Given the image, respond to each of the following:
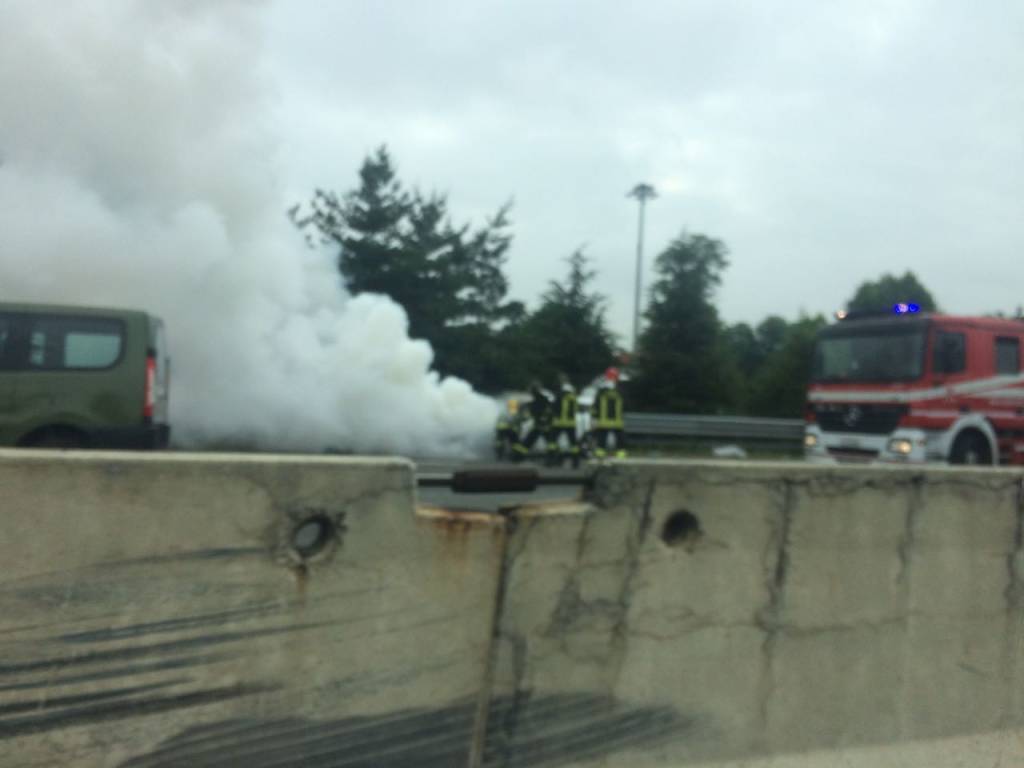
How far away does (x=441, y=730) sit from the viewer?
109 inches

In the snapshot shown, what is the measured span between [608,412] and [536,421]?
1387 mm

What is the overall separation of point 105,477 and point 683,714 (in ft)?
5.55

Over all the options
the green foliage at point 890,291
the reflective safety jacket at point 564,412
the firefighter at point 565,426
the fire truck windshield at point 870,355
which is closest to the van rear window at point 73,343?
the firefighter at point 565,426

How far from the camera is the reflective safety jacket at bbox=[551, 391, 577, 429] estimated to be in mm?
17328

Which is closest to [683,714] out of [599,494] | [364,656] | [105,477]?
[599,494]

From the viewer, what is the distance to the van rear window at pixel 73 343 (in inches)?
403

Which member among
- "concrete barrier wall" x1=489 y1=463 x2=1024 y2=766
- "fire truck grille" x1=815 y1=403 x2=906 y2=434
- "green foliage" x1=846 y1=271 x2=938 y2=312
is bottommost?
"concrete barrier wall" x1=489 y1=463 x2=1024 y2=766

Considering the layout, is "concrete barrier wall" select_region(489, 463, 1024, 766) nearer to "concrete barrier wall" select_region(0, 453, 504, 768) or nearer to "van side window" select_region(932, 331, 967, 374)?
"concrete barrier wall" select_region(0, 453, 504, 768)

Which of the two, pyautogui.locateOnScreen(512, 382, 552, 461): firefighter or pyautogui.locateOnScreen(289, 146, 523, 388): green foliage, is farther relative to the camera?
pyautogui.locateOnScreen(289, 146, 523, 388): green foliage

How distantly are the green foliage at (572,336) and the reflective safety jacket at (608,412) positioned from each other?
766 centimetres

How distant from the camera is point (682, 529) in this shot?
3.10m

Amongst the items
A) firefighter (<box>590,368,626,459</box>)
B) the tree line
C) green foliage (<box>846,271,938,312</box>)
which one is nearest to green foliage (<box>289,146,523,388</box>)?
the tree line

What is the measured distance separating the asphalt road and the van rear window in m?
3.73

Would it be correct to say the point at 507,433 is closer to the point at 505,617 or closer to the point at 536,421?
the point at 536,421
